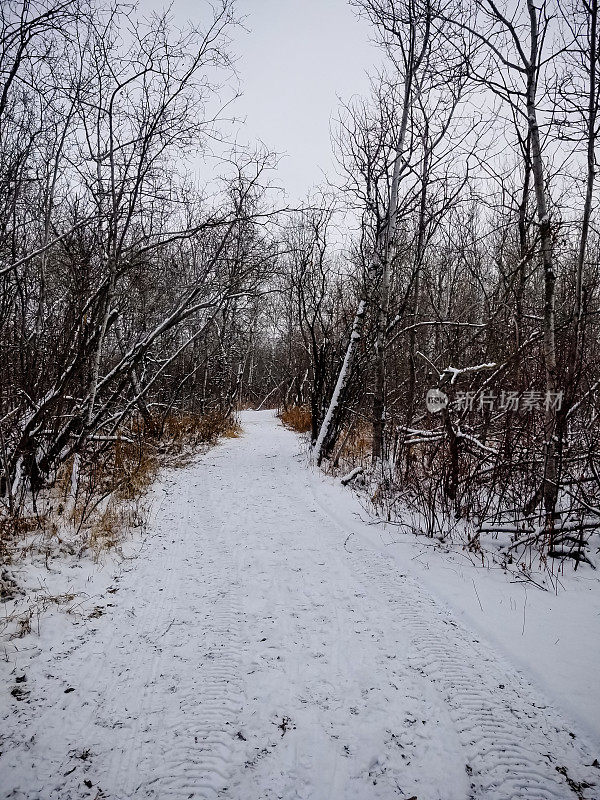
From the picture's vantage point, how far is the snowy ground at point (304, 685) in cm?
185

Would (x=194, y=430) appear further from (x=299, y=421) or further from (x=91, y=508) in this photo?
(x=91, y=508)

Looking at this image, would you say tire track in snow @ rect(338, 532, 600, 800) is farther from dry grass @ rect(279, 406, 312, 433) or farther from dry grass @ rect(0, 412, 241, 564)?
dry grass @ rect(279, 406, 312, 433)

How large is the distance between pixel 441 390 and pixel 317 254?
23.4 ft

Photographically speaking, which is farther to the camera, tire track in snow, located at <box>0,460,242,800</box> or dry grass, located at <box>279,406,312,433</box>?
dry grass, located at <box>279,406,312,433</box>

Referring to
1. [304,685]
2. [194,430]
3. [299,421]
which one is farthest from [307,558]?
[299,421]

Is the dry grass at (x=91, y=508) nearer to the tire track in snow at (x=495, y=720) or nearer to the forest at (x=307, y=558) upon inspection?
the forest at (x=307, y=558)

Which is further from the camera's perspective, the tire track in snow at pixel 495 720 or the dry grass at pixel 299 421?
the dry grass at pixel 299 421

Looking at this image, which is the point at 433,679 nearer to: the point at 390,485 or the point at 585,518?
the point at 585,518

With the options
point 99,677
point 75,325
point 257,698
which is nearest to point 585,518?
point 257,698

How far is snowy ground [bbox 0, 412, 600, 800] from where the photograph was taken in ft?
6.08

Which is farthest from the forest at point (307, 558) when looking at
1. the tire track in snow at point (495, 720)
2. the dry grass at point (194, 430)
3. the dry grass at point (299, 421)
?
the dry grass at point (299, 421)

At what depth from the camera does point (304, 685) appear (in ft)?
7.92

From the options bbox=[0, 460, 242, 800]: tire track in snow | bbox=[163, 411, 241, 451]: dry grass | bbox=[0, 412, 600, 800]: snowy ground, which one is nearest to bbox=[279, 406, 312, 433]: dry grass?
bbox=[163, 411, 241, 451]: dry grass

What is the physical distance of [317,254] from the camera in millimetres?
11492
